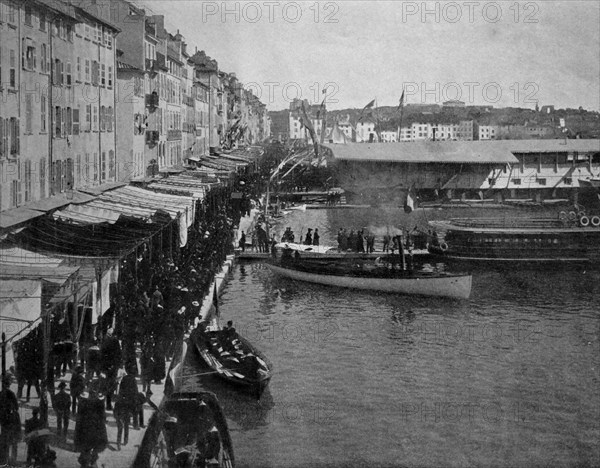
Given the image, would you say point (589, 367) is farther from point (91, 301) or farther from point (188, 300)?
point (91, 301)

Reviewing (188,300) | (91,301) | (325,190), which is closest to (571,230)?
(188,300)

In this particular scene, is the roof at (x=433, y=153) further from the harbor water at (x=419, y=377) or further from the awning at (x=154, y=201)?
the awning at (x=154, y=201)

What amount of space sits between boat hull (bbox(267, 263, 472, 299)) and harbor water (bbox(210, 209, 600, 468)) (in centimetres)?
53

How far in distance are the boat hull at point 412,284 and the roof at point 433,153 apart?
3993cm

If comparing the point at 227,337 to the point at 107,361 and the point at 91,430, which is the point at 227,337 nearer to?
the point at 107,361

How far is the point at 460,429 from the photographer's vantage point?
16.1m

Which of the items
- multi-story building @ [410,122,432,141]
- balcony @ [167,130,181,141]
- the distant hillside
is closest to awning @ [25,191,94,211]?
balcony @ [167,130,181,141]

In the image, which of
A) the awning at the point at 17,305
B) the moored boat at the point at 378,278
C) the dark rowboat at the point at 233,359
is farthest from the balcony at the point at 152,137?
the awning at the point at 17,305

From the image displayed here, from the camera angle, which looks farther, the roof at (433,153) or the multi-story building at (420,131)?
the multi-story building at (420,131)

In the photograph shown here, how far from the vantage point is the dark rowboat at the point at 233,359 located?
17.3 metres

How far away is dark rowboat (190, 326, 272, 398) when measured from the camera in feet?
56.7

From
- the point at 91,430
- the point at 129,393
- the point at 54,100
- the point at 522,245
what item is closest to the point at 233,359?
the point at 129,393

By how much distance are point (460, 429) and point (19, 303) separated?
30.4ft

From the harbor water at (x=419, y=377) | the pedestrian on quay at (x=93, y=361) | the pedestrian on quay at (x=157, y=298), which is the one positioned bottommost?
the harbor water at (x=419, y=377)
